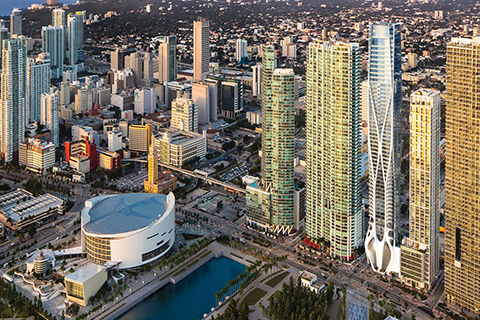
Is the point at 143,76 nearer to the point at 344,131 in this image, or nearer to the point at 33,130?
the point at 33,130

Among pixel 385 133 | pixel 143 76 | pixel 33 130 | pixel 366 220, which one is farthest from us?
pixel 143 76

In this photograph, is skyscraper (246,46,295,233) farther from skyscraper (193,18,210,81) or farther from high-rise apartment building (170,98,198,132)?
skyscraper (193,18,210,81)

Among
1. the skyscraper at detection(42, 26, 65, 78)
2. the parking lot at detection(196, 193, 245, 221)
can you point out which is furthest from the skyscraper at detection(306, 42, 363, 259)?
the skyscraper at detection(42, 26, 65, 78)

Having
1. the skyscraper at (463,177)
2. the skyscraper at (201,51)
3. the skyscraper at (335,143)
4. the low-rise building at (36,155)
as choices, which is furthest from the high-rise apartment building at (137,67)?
the skyscraper at (463,177)

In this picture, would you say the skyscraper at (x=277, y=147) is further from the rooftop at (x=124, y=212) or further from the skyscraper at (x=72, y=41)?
the skyscraper at (x=72, y=41)

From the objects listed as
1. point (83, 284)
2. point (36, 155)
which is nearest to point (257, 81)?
point (36, 155)

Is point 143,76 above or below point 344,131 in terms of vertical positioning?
above

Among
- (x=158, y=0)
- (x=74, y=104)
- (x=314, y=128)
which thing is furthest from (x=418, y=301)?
(x=158, y=0)

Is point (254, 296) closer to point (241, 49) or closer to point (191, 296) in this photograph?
point (191, 296)
